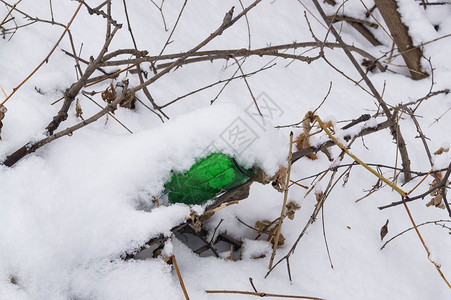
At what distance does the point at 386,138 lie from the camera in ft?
5.43

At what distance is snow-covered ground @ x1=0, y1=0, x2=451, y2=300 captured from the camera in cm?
89

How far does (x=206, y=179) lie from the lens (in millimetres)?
1051

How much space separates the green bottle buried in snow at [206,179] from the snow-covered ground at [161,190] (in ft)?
0.11

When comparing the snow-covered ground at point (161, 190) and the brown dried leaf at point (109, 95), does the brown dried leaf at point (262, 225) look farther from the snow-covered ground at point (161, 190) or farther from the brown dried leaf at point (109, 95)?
the brown dried leaf at point (109, 95)

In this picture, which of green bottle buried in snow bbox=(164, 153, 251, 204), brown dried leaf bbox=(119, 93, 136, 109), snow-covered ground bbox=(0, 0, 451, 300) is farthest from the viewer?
brown dried leaf bbox=(119, 93, 136, 109)

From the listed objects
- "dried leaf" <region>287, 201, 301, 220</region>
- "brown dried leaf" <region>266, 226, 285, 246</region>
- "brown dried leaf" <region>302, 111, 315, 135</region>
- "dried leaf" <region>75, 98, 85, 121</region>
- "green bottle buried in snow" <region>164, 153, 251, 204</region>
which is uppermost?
"brown dried leaf" <region>302, 111, 315, 135</region>

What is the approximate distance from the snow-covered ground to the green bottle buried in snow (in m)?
0.03

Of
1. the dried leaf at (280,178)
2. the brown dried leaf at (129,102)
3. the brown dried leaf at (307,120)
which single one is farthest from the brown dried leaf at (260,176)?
the brown dried leaf at (129,102)

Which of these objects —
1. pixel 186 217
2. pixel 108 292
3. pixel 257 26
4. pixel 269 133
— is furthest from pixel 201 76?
pixel 108 292

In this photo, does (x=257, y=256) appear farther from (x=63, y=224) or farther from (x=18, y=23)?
(x=18, y=23)

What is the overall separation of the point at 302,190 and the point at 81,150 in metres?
0.70

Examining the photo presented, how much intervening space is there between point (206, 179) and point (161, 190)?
4.8 inches

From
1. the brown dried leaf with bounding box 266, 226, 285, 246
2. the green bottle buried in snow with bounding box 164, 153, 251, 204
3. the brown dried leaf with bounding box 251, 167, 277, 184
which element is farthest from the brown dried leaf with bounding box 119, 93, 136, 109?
the brown dried leaf with bounding box 266, 226, 285, 246

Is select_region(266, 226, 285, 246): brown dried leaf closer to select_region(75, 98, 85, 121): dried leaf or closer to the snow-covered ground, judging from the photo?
the snow-covered ground
